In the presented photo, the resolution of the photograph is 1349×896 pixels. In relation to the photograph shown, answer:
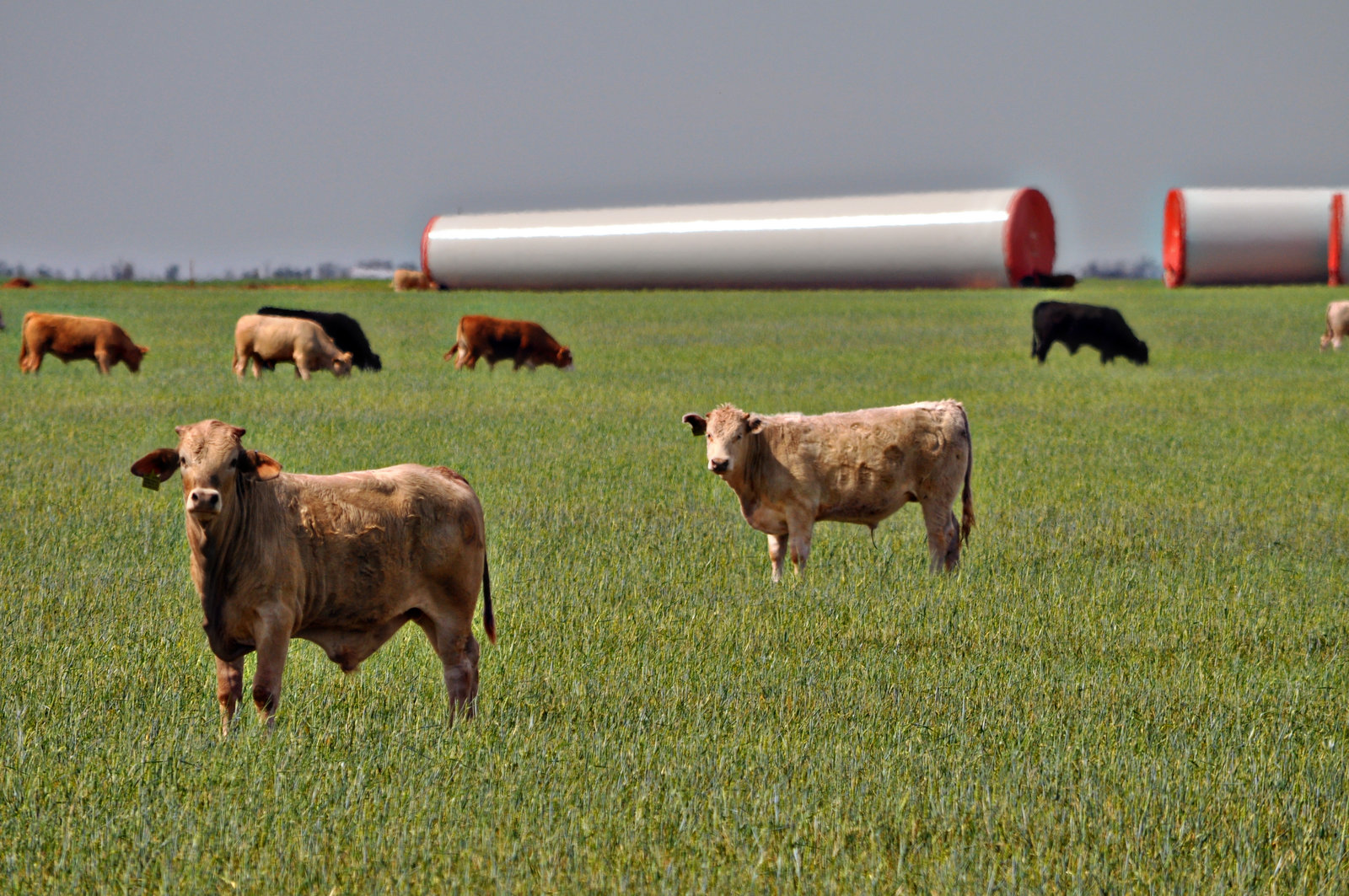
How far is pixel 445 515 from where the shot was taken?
21.0ft

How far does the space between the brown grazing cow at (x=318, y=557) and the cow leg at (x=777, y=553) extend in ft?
11.4

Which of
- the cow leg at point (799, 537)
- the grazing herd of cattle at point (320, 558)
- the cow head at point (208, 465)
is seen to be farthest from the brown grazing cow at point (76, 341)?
the cow head at point (208, 465)

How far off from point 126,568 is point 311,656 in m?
2.60

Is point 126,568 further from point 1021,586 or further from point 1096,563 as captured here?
point 1096,563

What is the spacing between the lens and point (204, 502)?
5.45 meters

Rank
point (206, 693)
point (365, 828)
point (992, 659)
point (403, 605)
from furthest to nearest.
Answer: point (992, 659) < point (206, 693) < point (403, 605) < point (365, 828)

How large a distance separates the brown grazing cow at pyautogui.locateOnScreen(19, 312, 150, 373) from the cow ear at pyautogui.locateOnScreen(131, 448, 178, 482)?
21836 mm

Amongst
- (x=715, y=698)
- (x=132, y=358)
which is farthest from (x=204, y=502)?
(x=132, y=358)

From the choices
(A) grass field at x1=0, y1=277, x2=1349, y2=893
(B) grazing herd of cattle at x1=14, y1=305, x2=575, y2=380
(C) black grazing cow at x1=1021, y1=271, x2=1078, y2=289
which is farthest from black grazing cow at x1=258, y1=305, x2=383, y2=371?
(C) black grazing cow at x1=1021, y1=271, x2=1078, y2=289

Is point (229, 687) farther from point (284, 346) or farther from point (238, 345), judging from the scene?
point (238, 345)

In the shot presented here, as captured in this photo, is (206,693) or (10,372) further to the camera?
(10,372)

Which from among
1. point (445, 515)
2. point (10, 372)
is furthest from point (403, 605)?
point (10, 372)

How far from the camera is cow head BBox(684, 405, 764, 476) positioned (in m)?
9.59

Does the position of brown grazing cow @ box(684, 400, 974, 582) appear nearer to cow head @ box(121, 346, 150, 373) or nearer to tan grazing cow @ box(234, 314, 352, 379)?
tan grazing cow @ box(234, 314, 352, 379)
